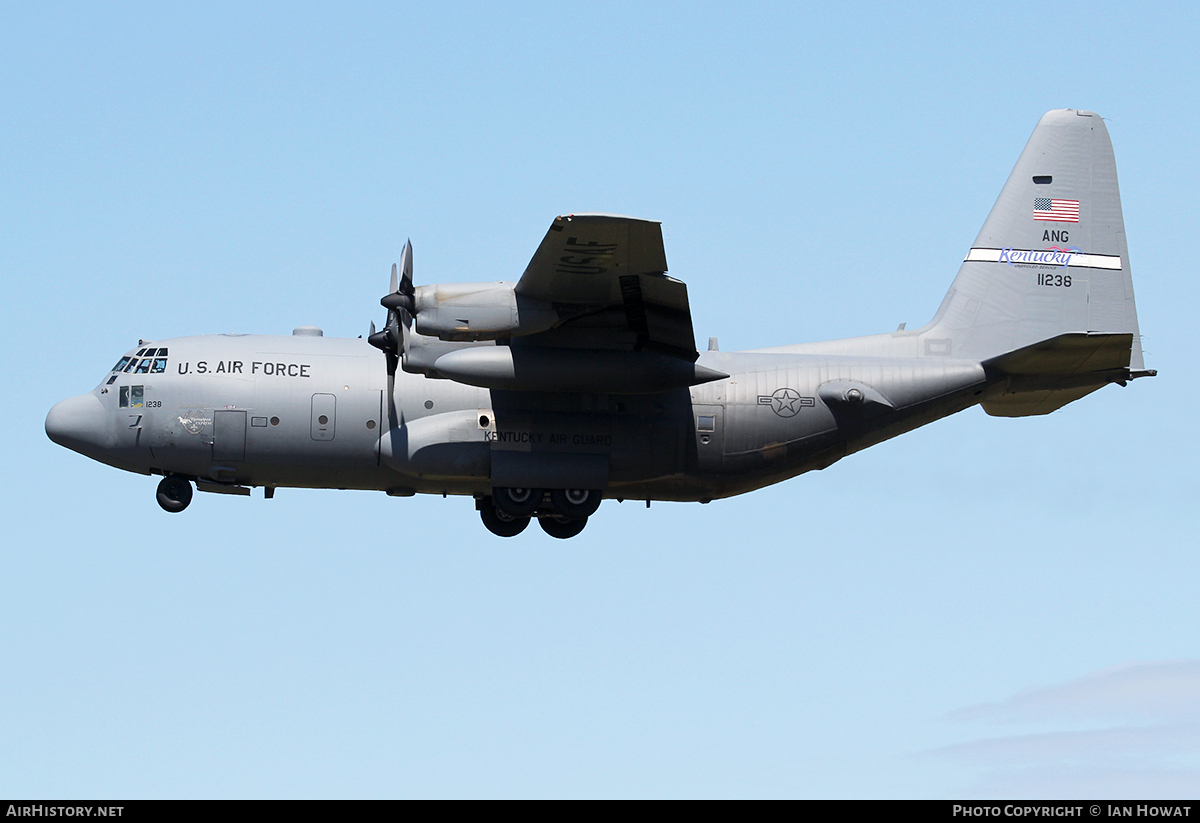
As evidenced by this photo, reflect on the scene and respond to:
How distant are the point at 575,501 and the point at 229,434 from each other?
4.95 m

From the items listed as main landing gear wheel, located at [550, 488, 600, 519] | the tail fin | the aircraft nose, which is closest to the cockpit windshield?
the aircraft nose

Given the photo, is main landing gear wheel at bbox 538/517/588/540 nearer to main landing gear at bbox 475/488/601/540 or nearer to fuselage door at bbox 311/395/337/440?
main landing gear at bbox 475/488/601/540

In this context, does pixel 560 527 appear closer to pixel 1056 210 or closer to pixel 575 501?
pixel 575 501

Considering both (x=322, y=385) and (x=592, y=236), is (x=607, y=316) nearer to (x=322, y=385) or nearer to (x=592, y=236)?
(x=592, y=236)

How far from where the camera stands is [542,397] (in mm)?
21031

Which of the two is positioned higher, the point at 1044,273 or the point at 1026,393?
the point at 1044,273

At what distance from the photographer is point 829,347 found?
22766 mm

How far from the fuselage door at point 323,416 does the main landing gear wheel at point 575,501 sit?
3.27 meters

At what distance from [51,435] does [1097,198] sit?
16335 mm

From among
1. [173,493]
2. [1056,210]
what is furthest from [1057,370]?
[173,493]

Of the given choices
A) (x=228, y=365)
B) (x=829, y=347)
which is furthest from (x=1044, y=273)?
(x=228, y=365)

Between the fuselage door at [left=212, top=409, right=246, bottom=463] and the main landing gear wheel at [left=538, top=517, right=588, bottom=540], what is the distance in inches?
178
